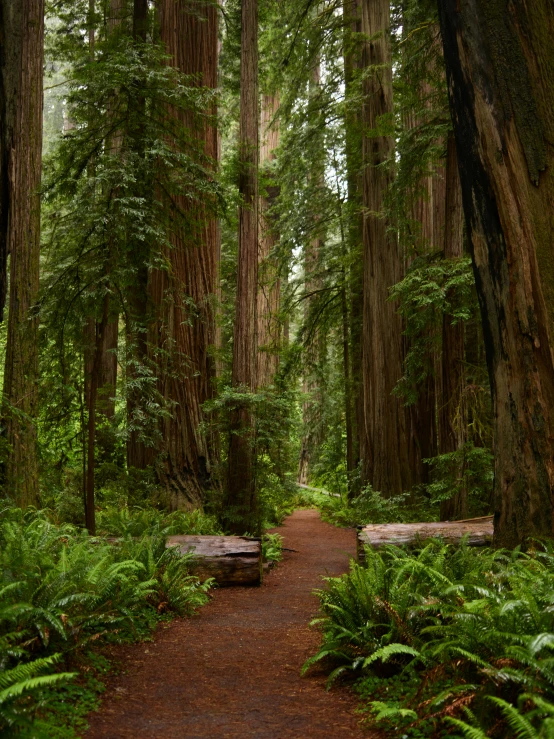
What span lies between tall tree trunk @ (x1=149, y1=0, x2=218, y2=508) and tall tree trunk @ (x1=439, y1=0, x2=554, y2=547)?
552cm

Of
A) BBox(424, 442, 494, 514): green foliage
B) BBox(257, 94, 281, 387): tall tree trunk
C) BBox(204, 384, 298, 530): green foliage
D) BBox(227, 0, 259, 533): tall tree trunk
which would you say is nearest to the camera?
BBox(424, 442, 494, 514): green foliage

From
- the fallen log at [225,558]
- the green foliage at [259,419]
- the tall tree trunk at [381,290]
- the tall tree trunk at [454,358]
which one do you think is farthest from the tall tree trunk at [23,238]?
the tall tree trunk at [381,290]

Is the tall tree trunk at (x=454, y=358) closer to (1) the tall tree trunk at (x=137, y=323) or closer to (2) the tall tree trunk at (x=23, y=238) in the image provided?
(1) the tall tree trunk at (x=137, y=323)

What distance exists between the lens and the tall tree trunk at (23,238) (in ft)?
24.3

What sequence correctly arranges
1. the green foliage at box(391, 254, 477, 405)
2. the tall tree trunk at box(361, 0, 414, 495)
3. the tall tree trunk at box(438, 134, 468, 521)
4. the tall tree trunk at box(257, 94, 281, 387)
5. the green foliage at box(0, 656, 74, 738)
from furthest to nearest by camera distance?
the tall tree trunk at box(257, 94, 281, 387) < the tall tree trunk at box(361, 0, 414, 495) < the tall tree trunk at box(438, 134, 468, 521) < the green foliage at box(391, 254, 477, 405) < the green foliage at box(0, 656, 74, 738)

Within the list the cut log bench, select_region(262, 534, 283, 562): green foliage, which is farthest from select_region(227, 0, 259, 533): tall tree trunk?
the cut log bench

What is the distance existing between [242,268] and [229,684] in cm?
764

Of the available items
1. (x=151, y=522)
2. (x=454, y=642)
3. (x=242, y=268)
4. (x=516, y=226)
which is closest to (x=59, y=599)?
(x=454, y=642)

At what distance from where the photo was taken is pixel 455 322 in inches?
362

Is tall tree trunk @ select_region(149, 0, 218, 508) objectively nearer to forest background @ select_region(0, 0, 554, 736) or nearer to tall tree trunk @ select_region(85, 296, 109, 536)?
forest background @ select_region(0, 0, 554, 736)

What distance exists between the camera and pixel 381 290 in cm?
1325

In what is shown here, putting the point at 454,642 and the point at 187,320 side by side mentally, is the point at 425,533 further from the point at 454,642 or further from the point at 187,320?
the point at 187,320

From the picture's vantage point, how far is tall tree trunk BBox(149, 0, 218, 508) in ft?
36.1

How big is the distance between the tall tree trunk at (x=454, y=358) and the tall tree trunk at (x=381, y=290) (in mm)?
2830
